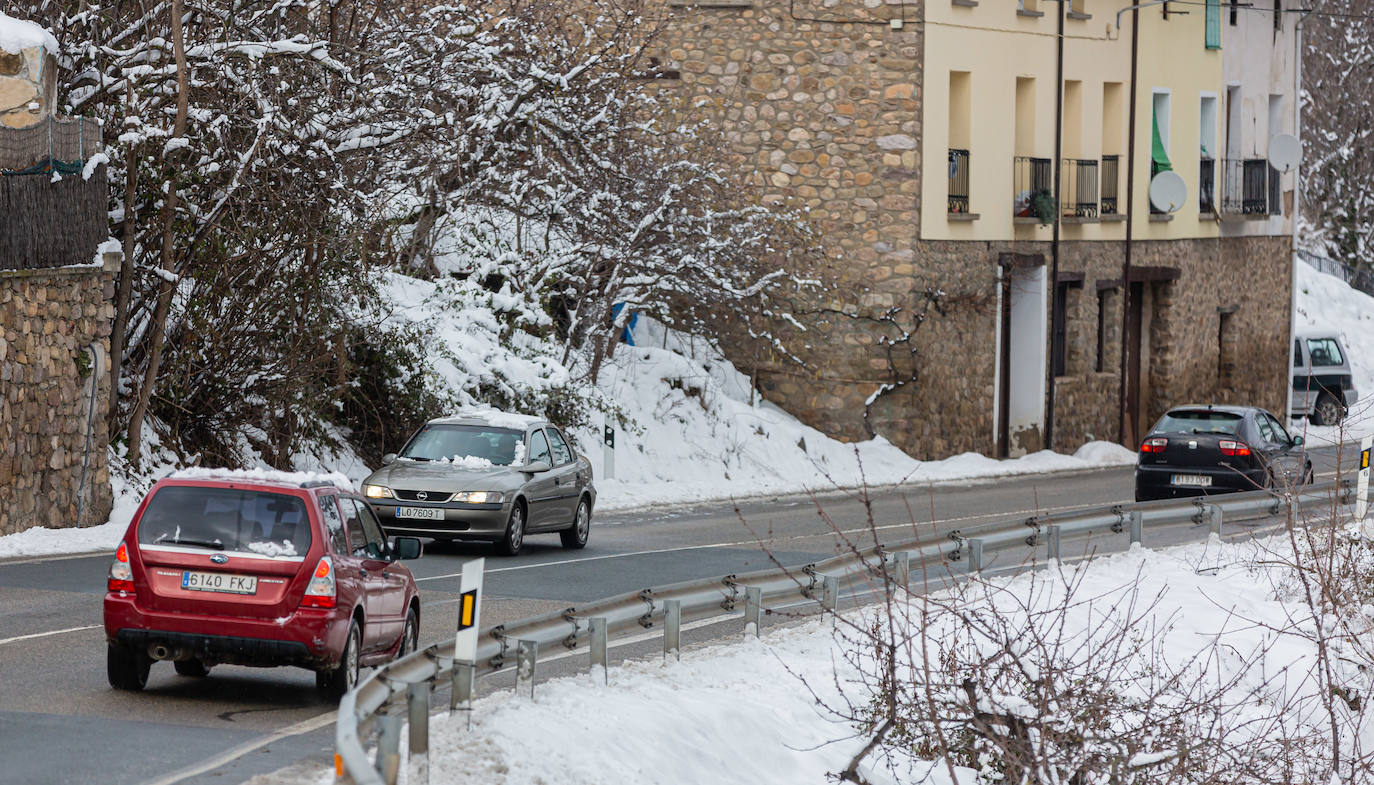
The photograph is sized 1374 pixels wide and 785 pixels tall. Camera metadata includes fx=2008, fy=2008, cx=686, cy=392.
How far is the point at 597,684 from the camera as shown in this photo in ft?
38.9

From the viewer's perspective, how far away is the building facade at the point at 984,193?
36469mm

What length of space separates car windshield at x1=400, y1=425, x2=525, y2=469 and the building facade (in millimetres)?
16397

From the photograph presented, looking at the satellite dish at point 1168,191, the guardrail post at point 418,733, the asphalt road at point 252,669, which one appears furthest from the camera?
the satellite dish at point 1168,191

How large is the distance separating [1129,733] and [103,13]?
17061 mm

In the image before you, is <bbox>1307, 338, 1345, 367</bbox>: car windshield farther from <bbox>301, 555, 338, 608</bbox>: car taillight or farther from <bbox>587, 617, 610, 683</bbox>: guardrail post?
<bbox>301, 555, 338, 608</bbox>: car taillight

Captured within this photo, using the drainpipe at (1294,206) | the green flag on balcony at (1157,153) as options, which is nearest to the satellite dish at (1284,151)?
the drainpipe at (1294,206)

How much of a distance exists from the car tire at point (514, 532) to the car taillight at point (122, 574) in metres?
8.58

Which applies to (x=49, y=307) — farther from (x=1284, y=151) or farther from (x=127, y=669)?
(x=1284, y=151)

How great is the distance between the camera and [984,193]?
125ft

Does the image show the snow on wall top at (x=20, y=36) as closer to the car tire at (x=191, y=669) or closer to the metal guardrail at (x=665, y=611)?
the car tire at (x=191, y=669)

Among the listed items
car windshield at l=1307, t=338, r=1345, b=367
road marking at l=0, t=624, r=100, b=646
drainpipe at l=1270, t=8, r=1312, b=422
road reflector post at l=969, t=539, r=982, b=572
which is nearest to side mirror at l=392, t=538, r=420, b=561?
road marking at l=0, t=624, r=100, b=646

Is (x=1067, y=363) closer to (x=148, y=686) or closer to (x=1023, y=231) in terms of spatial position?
(x=1023, y=231)

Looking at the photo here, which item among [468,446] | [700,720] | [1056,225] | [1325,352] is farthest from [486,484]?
[1325,352]

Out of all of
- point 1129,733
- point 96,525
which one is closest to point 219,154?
point 96,525
